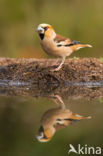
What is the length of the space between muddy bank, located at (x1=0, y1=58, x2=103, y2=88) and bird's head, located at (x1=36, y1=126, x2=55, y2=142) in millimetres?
3296

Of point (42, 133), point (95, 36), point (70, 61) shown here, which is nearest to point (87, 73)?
point (70, 61)

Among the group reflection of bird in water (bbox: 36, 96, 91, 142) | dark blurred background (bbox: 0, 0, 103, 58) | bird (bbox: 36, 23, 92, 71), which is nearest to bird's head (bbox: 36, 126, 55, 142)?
reflection of bird in water (bbox: 36, 96, 91, 142)

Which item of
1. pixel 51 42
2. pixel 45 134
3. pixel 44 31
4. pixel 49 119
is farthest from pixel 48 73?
pixel 45 134

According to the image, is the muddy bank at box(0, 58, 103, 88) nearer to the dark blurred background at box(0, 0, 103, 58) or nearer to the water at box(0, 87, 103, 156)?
the water at box(0, 87, 103, 156)

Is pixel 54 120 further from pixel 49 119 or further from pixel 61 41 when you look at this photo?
pixel 61 41

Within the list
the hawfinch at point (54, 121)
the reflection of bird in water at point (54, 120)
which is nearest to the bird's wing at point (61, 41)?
the reflection of bird in water at point (54, 120)

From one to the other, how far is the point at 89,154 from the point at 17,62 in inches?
195

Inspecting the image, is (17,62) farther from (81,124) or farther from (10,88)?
(81,124)

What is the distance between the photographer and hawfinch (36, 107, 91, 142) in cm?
454

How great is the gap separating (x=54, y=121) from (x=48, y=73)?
304 centimetres

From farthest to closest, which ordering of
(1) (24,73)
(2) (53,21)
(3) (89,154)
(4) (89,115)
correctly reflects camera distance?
(2) (53,21), (1) (24,73), (4) (89,115), (3) (89,154)

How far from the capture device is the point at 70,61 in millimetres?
8648

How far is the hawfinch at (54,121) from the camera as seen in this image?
4.54 meters

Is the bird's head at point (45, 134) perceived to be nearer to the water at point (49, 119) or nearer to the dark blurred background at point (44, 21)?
the water at point (49, 119)
